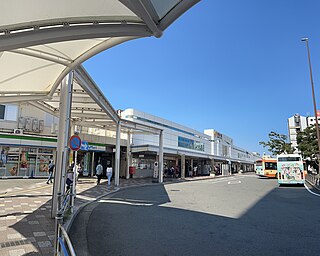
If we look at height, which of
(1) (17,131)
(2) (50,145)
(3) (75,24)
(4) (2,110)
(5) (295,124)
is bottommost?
(2) (50,145)

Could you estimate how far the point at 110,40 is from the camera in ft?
17.3

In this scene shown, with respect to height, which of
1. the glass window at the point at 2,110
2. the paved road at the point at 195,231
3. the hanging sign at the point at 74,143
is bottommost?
the paved road at the point at 195,231

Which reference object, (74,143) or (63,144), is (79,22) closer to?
(63,144)

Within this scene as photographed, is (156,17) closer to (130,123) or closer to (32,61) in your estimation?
(32,61)

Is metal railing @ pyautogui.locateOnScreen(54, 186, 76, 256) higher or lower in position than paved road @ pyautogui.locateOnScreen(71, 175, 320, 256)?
higher

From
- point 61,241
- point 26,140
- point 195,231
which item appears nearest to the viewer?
point 61,241

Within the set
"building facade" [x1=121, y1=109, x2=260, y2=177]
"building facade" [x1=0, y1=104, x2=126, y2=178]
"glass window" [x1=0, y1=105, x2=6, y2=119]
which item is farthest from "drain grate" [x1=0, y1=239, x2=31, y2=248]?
"building facade" [x1=121, y1=109, x2=260, y2=177]

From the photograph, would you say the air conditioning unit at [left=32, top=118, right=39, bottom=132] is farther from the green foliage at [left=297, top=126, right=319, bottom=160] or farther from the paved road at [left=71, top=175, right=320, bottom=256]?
the green foliage at [left=297, top=126, right=319, bottom=160]

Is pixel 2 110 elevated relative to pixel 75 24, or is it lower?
elevated

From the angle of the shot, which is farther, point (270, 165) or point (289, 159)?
point (270, 165)

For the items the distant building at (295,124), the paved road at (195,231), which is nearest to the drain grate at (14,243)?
the paved road at (195,231)

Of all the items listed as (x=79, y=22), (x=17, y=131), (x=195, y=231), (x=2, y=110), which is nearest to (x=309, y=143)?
(x=195, y=231)

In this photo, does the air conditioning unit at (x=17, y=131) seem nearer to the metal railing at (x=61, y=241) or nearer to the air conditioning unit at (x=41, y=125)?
the air conditioning unit at (x=41, y=125)

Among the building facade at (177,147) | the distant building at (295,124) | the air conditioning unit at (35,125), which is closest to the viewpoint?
the air conditioning unit at (35,125)
